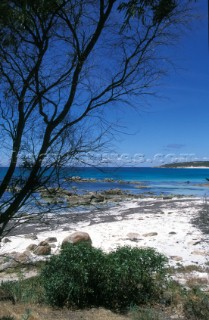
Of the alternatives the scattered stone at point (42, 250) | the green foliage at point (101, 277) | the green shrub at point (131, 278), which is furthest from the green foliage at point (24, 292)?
the scattered stone at point (42, 250)

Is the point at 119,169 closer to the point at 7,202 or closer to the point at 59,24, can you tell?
the point at 7,202

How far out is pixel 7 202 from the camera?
387 centimetres

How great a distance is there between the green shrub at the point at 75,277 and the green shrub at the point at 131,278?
199 mm

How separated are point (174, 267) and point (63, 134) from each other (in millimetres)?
6743

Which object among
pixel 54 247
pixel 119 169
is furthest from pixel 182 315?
pixel 54 247

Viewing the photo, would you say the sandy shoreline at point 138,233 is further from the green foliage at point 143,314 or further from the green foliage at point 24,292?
the green foliage at point 143,314

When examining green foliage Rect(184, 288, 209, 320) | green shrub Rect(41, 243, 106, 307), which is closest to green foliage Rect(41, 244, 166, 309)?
green shrub Rect(41, 243, 106, 307)

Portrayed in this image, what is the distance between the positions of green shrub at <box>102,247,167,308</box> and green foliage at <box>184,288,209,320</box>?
882mm

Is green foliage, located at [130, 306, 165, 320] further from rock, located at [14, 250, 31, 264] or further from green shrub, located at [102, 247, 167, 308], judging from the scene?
rock, located at [14, 250, 31, 264]

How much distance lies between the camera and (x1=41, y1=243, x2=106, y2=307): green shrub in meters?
6.50

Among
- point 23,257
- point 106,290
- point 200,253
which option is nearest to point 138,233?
point 200,253

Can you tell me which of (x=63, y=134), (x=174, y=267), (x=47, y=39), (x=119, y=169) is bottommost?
(x=174, y=267)

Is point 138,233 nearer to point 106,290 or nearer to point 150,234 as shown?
point 150,234

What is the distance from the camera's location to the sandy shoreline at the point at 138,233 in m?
11.6
